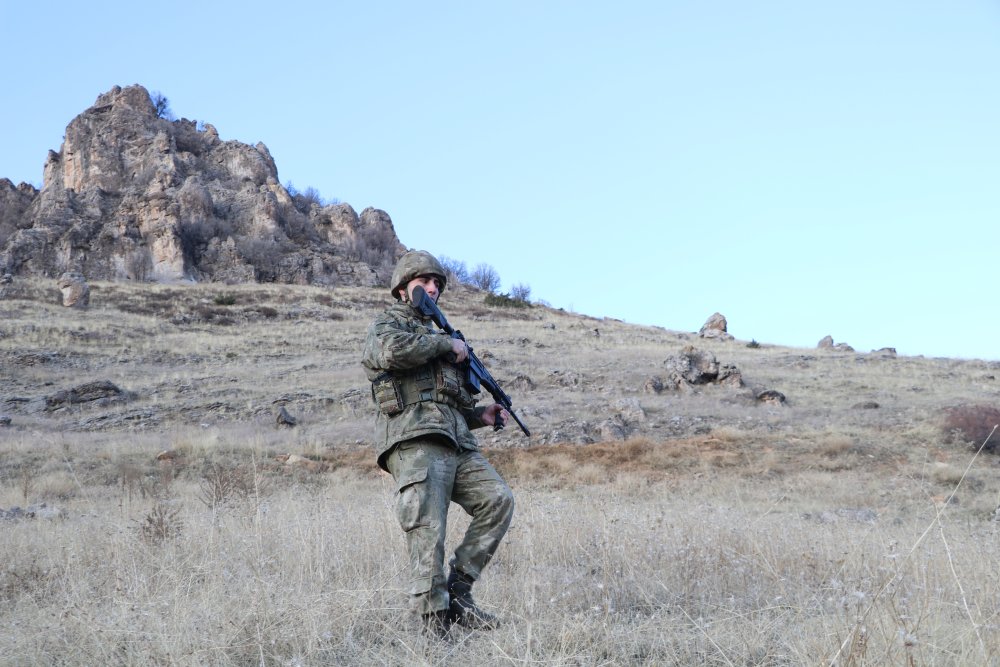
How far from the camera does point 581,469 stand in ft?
36.3

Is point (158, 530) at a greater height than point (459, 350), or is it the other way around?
point (459, 350)

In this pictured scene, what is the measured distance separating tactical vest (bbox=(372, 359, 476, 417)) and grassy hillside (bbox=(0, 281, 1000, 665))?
2.91 ft

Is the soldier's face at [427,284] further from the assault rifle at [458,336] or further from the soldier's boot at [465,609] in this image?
the soldier's boot at [465,609]

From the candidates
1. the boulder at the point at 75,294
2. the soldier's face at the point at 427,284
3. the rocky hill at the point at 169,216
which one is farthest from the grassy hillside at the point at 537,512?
the rocky hill at the point at 169,216

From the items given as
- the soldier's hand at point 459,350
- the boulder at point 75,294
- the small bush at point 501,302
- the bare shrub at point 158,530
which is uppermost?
the small bush at point 501,302

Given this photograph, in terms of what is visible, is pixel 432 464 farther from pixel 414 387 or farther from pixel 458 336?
pixel 458 336

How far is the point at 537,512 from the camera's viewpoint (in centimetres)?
634

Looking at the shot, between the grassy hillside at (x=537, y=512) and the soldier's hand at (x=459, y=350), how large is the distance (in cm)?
118

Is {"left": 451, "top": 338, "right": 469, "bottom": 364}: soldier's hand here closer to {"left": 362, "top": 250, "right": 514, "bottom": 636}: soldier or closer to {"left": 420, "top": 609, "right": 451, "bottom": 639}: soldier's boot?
{"left": 362, "top": 250, "right": 514, "bottom": 636}: soldier

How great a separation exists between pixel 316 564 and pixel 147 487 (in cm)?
588

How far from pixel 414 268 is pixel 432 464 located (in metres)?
1.07

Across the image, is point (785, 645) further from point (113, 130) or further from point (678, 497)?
point (113, 130)

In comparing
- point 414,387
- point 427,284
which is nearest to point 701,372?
point 427,284

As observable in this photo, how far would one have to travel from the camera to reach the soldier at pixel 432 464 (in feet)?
11.7
